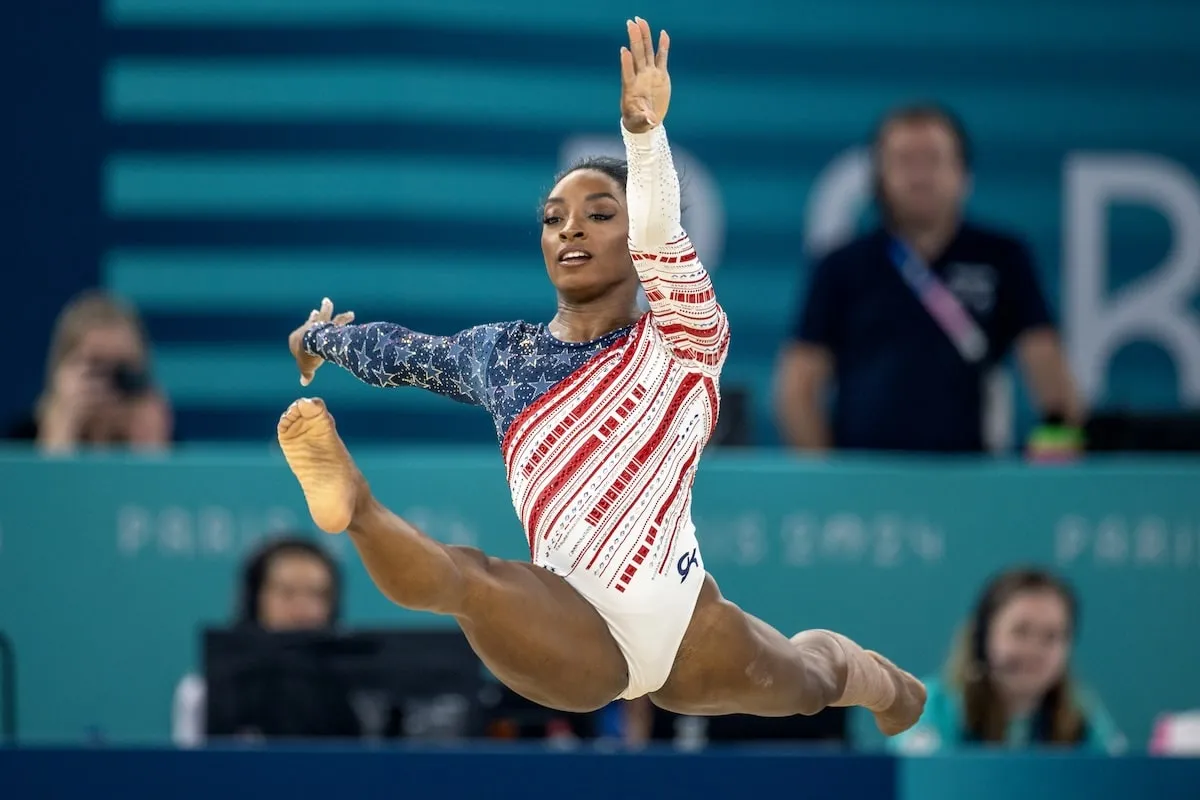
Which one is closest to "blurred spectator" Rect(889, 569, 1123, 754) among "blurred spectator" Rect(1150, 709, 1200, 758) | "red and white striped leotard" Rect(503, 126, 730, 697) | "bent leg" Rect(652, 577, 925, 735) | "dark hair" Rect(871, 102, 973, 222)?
"blurred spectator" Rect(1150, 709, 1200, 758)

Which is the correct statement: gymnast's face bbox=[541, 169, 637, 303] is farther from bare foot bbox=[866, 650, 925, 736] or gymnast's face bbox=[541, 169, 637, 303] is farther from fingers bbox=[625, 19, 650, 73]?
bare foot bbox=[866, 650, 925, 736]

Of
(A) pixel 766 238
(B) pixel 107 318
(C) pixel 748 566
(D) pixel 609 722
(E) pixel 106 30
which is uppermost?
(E) pixel 106 30

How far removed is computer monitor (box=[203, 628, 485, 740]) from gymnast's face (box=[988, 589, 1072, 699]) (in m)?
1.42

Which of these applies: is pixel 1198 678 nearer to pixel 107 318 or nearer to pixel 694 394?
pixel 694 394

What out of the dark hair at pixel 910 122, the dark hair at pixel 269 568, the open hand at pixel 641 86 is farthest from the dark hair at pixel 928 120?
the open hand at pixel 641 86

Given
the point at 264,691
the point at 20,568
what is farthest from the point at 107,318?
the point at 264,691

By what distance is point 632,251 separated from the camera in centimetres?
325

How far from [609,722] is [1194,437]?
2119 mm

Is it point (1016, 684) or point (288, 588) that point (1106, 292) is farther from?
point (288, 588)

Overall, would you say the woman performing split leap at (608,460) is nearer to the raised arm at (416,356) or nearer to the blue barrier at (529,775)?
the raised arm at (416,356)

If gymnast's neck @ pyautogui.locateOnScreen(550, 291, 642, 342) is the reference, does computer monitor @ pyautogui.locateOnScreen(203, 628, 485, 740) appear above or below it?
below

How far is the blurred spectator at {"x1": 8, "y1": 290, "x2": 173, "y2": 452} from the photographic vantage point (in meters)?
5.81

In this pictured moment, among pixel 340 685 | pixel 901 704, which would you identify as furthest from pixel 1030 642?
pixel 340 685

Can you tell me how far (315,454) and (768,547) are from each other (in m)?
2.63
